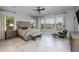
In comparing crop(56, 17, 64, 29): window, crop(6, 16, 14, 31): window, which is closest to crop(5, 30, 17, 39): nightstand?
crop(6, 16, 14, 31): window

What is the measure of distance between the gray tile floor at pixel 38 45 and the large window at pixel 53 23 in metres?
0.28

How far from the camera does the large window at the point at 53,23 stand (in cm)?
238

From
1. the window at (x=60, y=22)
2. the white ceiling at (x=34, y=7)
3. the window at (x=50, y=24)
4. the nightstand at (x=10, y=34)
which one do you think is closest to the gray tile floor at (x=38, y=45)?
the nightstand at (x=10, y=34)

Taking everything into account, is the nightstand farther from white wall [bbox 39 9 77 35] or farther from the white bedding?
white wall [bbox 39 9 77 35]

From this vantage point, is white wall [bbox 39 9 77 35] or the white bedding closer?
white wall [bbox 39 9 77 35]

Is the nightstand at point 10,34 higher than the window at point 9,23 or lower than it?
lower

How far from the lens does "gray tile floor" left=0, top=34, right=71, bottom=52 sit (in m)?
2.33

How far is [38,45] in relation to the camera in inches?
95.0

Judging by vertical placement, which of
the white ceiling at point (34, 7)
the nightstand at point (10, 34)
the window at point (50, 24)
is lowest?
the nightstand at point (10, 34)

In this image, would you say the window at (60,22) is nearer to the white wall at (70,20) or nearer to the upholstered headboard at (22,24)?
the white wall at (70,20)

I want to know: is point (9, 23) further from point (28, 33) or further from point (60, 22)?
point (60, 22)

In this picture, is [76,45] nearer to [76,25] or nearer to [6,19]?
[76,25]

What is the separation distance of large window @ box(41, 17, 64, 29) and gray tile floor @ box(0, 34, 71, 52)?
28cm
